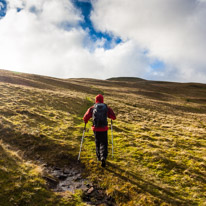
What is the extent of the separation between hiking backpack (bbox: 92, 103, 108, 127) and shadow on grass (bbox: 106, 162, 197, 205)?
7.78 feet

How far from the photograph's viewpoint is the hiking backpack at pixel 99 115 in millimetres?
8672

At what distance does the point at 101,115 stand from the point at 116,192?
12.7 feet

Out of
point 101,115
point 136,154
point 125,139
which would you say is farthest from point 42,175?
point 125,139

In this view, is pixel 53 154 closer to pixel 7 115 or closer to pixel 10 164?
pixel 10 164

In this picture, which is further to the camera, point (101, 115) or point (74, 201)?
point (101, 115)

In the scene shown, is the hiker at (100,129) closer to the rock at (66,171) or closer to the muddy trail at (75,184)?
the muddy trail at (75,184)

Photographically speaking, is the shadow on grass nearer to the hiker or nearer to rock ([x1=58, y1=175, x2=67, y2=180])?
the hiker

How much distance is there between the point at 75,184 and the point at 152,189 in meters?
3.44

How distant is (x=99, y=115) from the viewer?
877 centimetres

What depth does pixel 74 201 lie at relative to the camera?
572 centimetres

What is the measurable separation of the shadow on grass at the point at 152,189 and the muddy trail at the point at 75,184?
4.68ft

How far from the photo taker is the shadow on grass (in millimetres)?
6355

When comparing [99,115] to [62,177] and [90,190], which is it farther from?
[90,190]

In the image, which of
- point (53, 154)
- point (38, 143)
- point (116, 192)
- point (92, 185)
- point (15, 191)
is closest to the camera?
point (15, 191)
